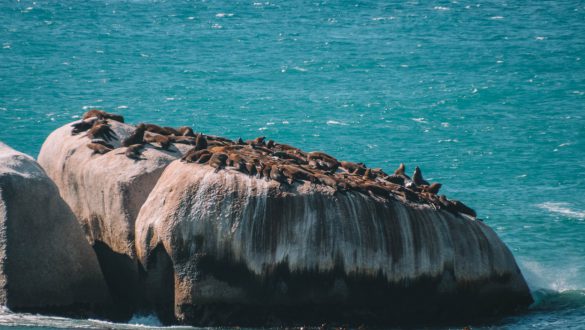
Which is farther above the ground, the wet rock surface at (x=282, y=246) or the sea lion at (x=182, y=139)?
the sea lion at (x=182, y=139)

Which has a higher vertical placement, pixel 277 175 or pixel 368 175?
pixel 277 175

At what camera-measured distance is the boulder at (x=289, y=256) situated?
18.9 m

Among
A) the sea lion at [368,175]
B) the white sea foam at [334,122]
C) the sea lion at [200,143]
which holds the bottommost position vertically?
Answer: the white sea foam at [334,122]

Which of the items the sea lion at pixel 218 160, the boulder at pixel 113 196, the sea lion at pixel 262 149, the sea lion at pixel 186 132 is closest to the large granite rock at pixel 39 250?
the boulder at pixel 113 196

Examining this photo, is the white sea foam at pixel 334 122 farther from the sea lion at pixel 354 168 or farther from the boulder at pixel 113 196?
the boulder at pixel 113 196

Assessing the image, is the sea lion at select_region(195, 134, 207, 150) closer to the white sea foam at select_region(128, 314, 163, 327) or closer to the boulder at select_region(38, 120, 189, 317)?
the boulder at select_region(38, 120, 189, 317)

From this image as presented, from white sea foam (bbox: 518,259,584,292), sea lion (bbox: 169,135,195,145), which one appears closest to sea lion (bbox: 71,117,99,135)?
sea lion (bbox: 169,135,195,145)

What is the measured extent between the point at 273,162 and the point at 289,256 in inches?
95.0

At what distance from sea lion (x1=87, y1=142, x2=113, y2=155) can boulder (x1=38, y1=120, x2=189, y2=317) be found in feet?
0.26

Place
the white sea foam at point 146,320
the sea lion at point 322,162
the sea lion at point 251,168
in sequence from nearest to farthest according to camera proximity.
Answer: the white sea foam at point 146,320
the sea lion at point 251,168
the sea lion at point 322,162

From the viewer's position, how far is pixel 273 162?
2050 centimetres

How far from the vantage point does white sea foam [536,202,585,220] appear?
1151 inches

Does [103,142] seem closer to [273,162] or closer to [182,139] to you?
[182,139]

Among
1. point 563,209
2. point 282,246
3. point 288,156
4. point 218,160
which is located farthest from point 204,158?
point 563,209
